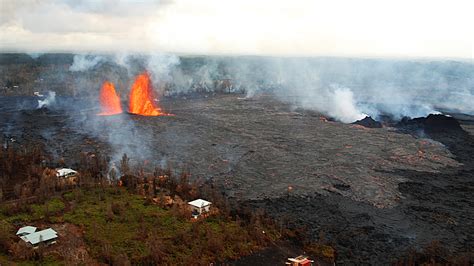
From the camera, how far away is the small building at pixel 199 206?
37.4m

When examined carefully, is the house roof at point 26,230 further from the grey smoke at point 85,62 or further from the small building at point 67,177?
the grey smoke at point 85,62

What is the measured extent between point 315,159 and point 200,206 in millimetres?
26761

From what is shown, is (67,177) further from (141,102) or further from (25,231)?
(141,102)

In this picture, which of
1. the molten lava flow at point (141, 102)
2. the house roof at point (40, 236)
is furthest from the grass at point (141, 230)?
the molten lava flow at point (141, 102)

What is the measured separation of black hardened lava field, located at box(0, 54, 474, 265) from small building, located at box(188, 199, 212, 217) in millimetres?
5345

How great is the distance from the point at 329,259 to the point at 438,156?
38268 millimetres

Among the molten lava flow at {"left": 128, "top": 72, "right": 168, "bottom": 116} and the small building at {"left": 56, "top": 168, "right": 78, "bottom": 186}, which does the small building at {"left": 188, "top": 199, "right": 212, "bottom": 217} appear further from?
the molten lava flow at {"left": 128, "top": 72, "right": 168, "bottom": 116}

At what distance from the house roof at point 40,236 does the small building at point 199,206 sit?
11.7m

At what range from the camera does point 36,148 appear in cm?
5516

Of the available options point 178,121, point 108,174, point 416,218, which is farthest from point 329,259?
point 178,121

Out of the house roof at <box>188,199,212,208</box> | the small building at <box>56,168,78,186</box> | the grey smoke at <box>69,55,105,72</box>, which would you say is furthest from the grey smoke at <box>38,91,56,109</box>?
the house roof at <box>188,199,212,208</box>

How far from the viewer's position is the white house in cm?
3747

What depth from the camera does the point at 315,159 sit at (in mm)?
59812

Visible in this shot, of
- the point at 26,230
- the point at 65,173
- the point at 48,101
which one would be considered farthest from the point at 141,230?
the point at 48,101
